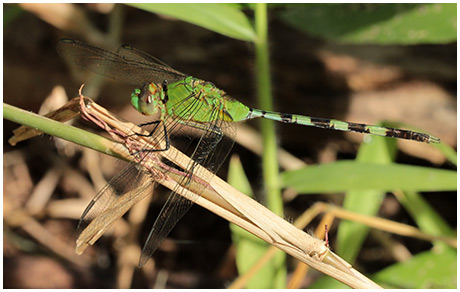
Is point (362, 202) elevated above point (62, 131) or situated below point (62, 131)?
above

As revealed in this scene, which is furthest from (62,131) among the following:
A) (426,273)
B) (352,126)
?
(426,273)

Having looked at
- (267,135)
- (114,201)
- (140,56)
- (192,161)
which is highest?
(140,56)

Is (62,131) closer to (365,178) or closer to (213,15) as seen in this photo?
(213,15)

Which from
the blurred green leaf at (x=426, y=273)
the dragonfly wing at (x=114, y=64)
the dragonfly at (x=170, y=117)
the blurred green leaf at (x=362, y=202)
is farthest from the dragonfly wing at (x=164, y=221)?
the blurred green leaf at (x=426, y=273)

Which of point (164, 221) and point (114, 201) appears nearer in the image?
point (114, 201)

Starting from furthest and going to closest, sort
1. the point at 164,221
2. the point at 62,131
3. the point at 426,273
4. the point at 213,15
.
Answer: the point at 426,273 → the point at 213,15 → the point at 164,221 → the point at 62,131

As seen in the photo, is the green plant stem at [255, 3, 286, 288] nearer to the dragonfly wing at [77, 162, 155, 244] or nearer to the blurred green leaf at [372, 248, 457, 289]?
the blurred green leaf at [372, 248, 457, 289]

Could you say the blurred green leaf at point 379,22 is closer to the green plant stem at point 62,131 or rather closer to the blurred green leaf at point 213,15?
the blurred green leaf at point 213,15
